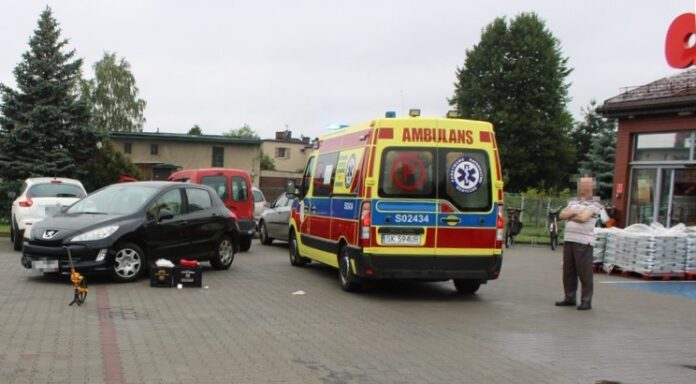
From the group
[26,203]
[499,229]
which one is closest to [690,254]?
[499,229]

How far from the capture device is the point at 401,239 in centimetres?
1013

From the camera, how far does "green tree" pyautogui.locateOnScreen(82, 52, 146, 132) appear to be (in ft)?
192

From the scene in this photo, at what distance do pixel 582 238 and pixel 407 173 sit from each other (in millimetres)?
2614

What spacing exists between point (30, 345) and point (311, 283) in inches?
228

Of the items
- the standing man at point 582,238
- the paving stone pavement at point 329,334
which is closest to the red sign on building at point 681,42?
the paving stone pavement at point 329,334

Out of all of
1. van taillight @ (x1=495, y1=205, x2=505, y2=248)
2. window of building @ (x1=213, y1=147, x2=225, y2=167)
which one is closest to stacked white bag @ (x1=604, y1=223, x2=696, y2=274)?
van taillight @ (x1=495, y1=205, x2=505, y2=248)

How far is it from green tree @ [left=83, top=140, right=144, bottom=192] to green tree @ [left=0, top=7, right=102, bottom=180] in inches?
83.9

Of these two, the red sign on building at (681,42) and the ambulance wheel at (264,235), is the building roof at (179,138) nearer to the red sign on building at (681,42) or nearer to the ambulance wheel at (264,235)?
the ambulance wheel at (264,235)

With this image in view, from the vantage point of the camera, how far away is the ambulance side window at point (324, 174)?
11930 mm

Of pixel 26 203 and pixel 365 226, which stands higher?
pixel 365 226

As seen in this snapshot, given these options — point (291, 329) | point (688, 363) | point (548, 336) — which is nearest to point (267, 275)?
point (291, 329)

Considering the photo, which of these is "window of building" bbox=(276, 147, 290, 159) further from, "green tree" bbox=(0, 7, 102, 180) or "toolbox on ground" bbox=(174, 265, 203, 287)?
"toolbox on ground" bbox=(174, 265, 203, 287)

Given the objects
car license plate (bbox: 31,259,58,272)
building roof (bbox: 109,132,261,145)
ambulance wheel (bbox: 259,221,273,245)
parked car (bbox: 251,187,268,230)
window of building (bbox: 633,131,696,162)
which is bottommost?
ambulance wheel (bbox: 259,221,273,245)

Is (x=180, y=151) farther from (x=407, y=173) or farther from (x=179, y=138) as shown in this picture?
(x=407, y=173)
